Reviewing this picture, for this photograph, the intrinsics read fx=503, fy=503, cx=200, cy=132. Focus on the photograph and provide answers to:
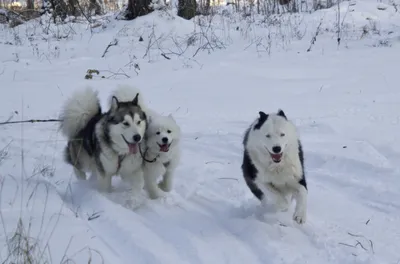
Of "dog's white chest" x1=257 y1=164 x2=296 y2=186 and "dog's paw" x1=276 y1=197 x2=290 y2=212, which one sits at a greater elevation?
"dog's white chest" x1=257 y1=164 x2=296 y2=186

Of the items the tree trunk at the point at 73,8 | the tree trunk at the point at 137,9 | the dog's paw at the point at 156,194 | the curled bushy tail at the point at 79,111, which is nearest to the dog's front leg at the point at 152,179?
the dog's paw at the point at 156,194

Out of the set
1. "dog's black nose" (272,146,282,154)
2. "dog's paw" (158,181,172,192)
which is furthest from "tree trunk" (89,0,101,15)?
"dog's black nose" (272,146,282,154)

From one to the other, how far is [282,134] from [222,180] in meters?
1.23

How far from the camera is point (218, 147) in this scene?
6.01 metres

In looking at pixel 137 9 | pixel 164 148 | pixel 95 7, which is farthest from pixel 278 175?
pixel 95 7

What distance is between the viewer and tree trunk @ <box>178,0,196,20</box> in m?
14.1

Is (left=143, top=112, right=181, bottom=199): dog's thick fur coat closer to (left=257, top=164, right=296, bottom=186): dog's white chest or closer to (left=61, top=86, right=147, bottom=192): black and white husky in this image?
(left=61, top=86, right=147, bottom=192): black and white husky

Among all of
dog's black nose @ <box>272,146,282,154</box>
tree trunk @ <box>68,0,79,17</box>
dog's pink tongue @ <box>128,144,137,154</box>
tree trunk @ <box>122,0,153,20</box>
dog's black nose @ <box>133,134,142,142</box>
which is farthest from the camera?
tree trunk @ <box>68,0,79,17</box>

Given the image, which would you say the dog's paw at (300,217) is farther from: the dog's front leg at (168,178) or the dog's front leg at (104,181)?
Answer: the dog's front leg at (104,181)

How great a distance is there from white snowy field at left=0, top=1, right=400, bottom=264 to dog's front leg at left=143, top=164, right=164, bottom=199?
0.41ft

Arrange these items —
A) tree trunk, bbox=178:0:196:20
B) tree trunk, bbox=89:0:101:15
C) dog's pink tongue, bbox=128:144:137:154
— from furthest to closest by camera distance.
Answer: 1. tree trunk, bbox=89:0:101:15
2. tree trunk, bbox=178:0:196:20
3. dog's pink tongue, bbox=128:144:137:154

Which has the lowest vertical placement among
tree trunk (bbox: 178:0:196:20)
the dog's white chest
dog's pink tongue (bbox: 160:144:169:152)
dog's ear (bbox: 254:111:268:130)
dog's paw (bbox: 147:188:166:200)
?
dog's paw (bbox: 147:188:166:200)

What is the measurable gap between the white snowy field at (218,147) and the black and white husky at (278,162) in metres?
0.17

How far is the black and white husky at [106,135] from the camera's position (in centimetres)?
448
